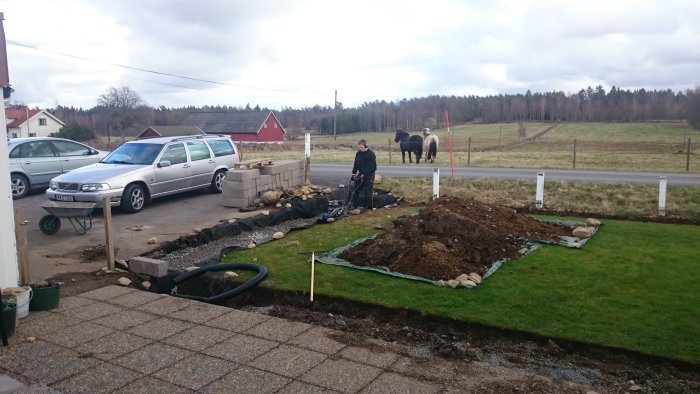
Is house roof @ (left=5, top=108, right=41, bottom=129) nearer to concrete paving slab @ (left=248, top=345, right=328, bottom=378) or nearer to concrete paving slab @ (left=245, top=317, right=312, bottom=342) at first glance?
concrete paving slab @ (left=245, top=317, right=312, bottom=342)

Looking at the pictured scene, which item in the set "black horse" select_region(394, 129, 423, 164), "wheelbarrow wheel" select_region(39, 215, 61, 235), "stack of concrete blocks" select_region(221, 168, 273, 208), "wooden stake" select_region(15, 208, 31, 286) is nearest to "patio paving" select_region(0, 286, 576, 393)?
"wooden stake" select_region(15, 208, 31, 286)

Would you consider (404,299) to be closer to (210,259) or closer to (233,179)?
(210,259)

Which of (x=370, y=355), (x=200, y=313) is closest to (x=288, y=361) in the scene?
(x=370, y=355)

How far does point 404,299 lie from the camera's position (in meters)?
6.79

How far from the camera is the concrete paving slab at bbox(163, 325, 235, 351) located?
5.26m

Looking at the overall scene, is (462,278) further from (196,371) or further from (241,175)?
(241,175)

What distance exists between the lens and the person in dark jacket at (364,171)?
13.5m

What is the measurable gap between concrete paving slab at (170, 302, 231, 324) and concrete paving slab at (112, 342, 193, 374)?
77 cm

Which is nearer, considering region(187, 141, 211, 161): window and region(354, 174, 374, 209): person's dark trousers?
region(354, 174, 374, 209): person's dark trousers

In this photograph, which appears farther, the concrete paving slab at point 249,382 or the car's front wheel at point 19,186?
the car's front wheel at point 19,186

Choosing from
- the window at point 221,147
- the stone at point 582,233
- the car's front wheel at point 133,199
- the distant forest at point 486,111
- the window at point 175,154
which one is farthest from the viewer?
the distant forest at point 486,111

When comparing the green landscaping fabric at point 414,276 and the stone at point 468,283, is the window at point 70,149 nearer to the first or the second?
the green landscaping fabric at point 414,276

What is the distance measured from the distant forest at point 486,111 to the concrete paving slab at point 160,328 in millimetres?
73026

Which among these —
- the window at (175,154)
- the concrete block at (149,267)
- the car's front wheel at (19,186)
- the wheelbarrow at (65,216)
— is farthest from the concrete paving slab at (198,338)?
the car's front wheel at (19,186)
